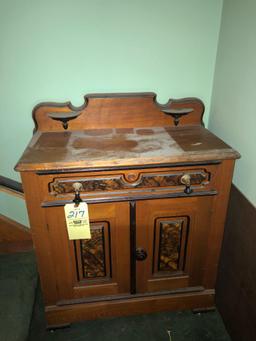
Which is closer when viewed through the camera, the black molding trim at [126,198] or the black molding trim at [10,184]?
the black molding trim at [126,198]

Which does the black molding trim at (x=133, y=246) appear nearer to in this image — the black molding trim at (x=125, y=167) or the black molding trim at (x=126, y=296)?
the black molding trim at (x=126, y=296)

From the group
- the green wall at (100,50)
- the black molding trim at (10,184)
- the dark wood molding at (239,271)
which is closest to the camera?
the dark wood molding at (239,271)

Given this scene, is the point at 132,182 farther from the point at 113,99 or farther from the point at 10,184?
the point at 10,184

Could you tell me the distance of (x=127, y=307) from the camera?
1264 millimetres

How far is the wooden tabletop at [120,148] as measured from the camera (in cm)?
93

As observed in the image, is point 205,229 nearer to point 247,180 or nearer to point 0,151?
point 247,180

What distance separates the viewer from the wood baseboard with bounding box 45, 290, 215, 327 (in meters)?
1.23

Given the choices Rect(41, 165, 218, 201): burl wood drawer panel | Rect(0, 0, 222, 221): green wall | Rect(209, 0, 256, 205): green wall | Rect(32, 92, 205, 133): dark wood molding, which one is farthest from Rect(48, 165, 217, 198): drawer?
Rect(0, 0, 222, 221): green wall

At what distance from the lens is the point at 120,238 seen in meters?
1.10

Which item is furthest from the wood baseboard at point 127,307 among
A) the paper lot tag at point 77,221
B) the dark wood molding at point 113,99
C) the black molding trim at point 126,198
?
the dark wood molding at point 113,99

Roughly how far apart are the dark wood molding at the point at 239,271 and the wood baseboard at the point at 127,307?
0.33 ft

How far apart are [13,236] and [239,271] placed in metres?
1.35

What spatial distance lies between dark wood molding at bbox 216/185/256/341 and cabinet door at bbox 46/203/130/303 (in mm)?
497

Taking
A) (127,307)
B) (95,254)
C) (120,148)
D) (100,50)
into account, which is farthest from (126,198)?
(100,50)
